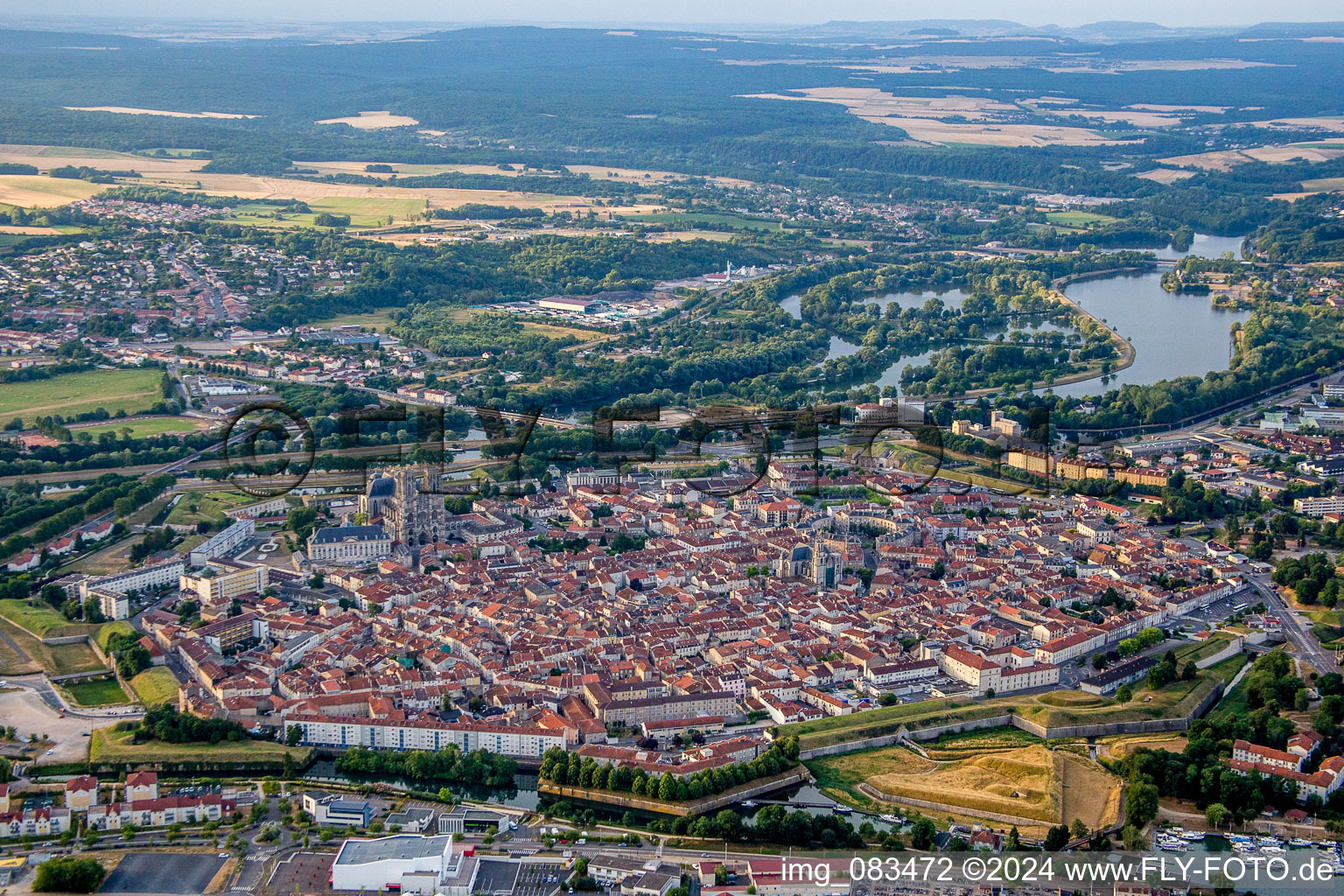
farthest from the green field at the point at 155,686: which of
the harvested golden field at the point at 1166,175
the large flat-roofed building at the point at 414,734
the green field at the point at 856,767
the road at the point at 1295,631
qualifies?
the harvested golden field at the point at 1166,175

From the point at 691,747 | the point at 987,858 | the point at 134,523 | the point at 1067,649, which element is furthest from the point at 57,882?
the point at 1067,649

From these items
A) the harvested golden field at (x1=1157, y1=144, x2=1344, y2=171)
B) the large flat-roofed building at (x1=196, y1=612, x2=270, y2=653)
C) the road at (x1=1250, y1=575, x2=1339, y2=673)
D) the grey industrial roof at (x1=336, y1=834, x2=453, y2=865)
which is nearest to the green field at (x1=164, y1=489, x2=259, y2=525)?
the large flat-roofed building at (x1=196, y1=612, x2=270, y2=653)

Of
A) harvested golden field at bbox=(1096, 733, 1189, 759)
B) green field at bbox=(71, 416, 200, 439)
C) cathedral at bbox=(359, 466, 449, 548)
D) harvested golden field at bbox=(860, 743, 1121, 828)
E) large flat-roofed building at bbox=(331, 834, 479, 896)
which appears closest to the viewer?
large flat-roofed building at bbox=(331, 834, 479, 896)

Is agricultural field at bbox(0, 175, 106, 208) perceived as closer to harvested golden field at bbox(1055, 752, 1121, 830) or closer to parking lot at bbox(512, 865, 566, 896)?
parking lot at bbox(512, 865, 566, 896)

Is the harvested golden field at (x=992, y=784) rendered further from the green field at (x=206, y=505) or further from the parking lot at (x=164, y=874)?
the green field at (x=206, y=505)

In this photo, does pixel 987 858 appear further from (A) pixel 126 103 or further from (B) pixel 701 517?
(A) pixel 126 103

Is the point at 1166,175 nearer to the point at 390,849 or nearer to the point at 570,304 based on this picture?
the point at 570,304

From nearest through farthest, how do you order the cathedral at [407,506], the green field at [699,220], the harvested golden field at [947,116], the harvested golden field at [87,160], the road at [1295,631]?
the road at [1295,631] → the cathedral at [407,506] → the green field at [699,220] → the harvested golden field at [87,160] → the harvested golden field at [947,116]
